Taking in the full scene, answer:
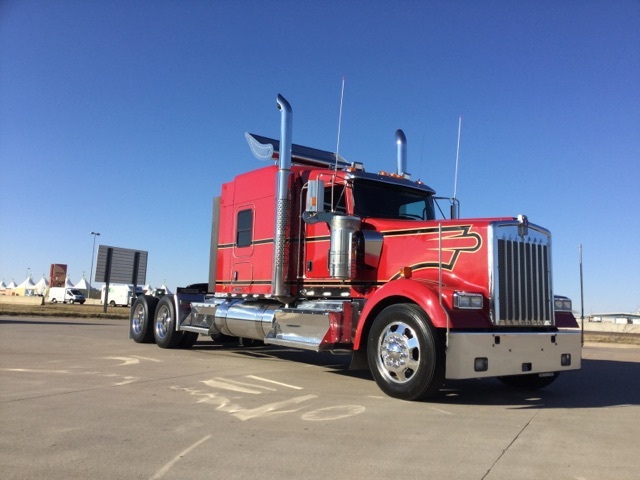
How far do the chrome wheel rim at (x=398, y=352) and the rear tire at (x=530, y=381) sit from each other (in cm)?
240

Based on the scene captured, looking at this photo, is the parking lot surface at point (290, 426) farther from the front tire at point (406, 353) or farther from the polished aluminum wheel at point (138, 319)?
the polished aluminum wheel at point (138, 319)

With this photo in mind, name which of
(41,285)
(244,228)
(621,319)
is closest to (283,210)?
(244,228)

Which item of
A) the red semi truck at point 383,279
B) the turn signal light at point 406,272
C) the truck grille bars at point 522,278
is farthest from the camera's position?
the turn signal light at point 406,272

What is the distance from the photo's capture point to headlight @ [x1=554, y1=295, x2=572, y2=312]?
7.47m

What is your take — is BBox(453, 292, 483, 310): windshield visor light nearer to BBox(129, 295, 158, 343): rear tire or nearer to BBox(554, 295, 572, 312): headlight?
BBox(554, 295, 572, 312): headlight

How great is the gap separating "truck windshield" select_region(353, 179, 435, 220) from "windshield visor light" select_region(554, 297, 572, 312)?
7.70 feet

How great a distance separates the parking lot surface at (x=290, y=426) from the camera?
3.74 m

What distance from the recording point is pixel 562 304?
7543 mm

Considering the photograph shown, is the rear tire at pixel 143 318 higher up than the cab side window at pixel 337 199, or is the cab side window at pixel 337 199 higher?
the cab side window at pixel 337 199

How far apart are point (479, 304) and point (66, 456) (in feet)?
14.5

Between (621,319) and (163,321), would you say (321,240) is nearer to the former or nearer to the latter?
(163,321)

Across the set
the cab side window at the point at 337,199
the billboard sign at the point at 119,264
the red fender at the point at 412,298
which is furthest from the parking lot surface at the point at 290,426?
the billboard sign at the point at 119,264

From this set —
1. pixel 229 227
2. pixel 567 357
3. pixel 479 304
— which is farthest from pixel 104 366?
pixel 567 357

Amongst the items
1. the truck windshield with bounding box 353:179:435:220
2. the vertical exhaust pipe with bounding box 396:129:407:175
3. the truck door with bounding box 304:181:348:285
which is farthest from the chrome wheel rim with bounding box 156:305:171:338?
the vertical exhaust pipe with bounding box 396:129:407:175
